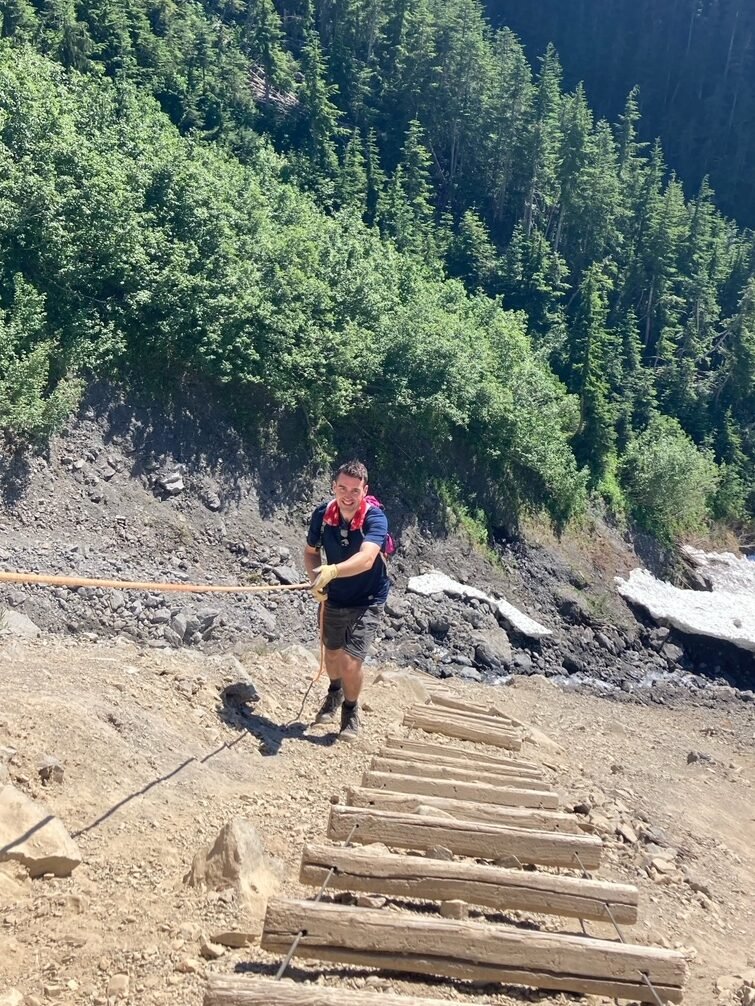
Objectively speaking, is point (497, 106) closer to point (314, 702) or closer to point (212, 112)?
point (212, 112)

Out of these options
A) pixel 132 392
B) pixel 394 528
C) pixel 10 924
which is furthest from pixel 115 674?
pixel 394 528

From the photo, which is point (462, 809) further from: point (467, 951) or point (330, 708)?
point (330, 708)

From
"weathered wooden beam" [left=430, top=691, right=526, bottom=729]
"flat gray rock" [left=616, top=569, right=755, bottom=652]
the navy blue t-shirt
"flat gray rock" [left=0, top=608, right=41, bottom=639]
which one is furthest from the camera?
"flat gray rock" [left=616, top=569, right=755, bottom=652]

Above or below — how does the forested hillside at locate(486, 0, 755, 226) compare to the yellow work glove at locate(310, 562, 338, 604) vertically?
above

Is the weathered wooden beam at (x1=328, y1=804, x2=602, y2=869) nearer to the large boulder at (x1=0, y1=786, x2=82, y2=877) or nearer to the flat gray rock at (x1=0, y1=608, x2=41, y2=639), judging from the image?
the large boulder at (x1=0, y1=786, x2=82, y2=877)

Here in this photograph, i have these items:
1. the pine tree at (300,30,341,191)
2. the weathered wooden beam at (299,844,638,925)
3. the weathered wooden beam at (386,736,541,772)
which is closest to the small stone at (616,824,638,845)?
the weathered wooden beam at (386,736,541,772)

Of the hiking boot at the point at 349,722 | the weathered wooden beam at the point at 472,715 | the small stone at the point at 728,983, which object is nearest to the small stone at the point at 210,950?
the small stone at the point at 728,983

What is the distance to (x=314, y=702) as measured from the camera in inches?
349

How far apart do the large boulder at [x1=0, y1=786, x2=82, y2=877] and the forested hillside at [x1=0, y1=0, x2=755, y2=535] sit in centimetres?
1215

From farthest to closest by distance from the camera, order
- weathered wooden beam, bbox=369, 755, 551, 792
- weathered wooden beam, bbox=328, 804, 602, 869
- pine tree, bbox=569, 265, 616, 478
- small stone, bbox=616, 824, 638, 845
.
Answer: pine tree, bbox=569, 265, 616, 478 → small stone, bbox=616, 824, 638, 845 → weathered wooden beam, bbox=369, 755, 551, 792 → weathered wooden beam, bbox=328, 804, 602, 869

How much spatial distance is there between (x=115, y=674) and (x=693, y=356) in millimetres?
37451

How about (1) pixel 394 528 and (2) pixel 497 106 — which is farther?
(2) pixel 497 106

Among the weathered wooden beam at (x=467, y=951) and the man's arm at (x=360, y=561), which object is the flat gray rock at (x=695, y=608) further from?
the weathered wooden beam at (x=467, y=951)

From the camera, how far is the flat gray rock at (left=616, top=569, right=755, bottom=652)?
23.0m
